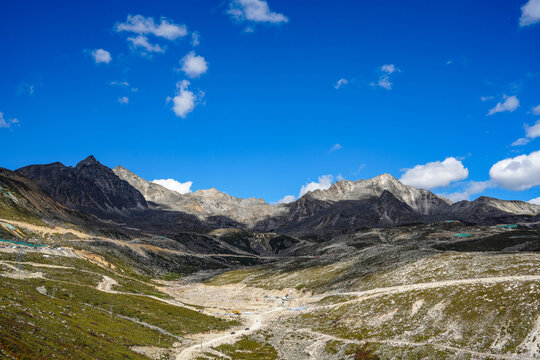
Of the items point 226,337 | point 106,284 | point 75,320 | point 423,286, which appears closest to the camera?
point 75,320

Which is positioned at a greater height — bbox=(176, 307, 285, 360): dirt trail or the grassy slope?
the grassy slope

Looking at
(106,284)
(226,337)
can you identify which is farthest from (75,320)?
(106,284)

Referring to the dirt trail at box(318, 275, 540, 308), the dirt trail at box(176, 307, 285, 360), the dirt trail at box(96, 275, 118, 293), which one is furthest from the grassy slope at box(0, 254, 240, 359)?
the dirt trail at box(318, 275, 540, 308)

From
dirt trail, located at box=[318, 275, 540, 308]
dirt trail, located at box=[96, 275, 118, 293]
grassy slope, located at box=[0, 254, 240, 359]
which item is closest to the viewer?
grassy slope, located at box=[0, 254, 240, 359]

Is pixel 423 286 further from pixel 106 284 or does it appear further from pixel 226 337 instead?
pixel 106 284

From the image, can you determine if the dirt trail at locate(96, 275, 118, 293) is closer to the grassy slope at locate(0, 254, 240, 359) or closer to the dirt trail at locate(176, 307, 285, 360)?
the grassy slope at locate(0, 254, 240, 359)

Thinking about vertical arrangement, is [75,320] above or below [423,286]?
above

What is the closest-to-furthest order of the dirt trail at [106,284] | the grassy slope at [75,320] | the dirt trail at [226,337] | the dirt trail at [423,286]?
the grassy slope at [75,320]
the dirt trail at [226,337]
the dirt trail at [423,286]
the dirt trail at [106,284]

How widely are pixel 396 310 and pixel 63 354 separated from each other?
66709 mm

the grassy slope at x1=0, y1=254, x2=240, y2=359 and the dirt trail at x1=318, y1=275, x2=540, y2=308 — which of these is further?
the dirt trail at x1=318, y1=275, x2=540, y2=308

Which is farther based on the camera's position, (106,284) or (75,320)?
(106,284)

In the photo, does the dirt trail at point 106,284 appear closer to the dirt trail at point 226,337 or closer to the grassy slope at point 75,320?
the grassy slope at point 75,320

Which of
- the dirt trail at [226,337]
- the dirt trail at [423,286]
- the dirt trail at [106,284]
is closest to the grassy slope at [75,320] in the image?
the dirt trail at [106,284]

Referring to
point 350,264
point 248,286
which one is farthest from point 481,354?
point 248,286
